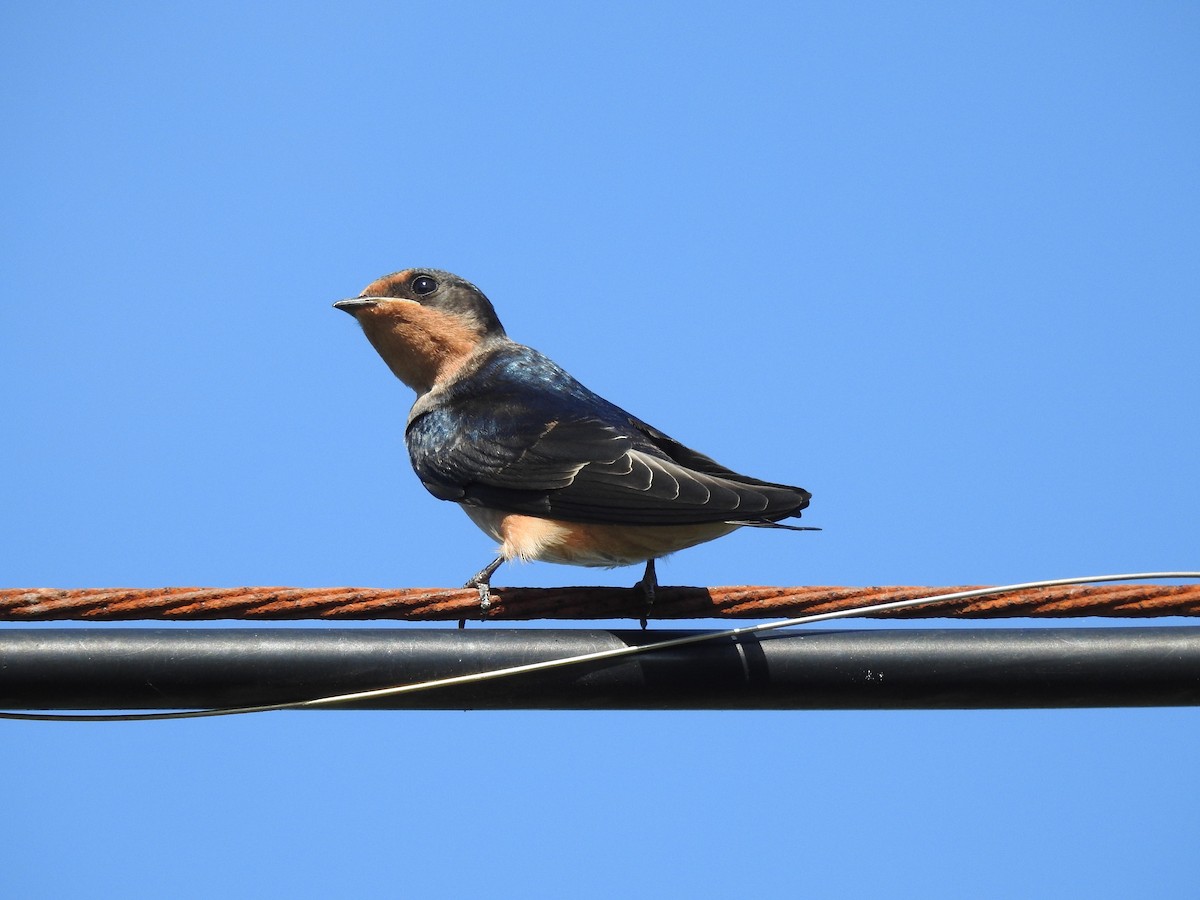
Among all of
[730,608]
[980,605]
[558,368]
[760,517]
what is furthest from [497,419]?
[980,605]

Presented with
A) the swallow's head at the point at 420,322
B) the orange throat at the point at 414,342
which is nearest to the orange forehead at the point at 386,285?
the swallow's head at the point at 420,322

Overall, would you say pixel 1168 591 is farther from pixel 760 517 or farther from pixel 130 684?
pixel 130 684

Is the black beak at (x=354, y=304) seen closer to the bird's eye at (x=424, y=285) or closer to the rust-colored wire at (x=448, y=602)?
the bird's eye at (x=424, y=285)

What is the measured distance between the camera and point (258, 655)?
119 inches

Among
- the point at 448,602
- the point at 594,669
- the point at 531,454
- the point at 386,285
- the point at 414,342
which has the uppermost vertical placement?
the point at 386,285

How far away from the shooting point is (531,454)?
5219 mm

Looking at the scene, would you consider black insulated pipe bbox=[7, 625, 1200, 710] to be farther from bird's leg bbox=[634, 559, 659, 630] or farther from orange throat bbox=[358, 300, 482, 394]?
orange throat bbox=[358, 300, 482, 394]

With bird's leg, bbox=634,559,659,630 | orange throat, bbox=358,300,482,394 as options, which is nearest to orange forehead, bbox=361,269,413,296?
orange throat, bbox=358,300,482,394

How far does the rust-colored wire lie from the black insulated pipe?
139 mm

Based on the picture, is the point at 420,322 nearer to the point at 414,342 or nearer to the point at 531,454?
the point at 414,342

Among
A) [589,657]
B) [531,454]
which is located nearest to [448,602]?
[589,657]

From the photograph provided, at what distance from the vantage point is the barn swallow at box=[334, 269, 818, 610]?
4.30 meters

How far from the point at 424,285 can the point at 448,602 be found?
3.85m

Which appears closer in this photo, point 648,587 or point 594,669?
point 594,669
